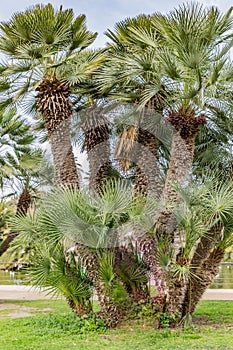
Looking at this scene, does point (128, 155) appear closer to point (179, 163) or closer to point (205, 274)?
point (179, 163)

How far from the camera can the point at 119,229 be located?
7.33 metres

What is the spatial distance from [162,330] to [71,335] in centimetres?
156

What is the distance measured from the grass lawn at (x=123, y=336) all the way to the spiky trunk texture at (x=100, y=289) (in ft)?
0.78

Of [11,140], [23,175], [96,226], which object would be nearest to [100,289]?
[96,226]

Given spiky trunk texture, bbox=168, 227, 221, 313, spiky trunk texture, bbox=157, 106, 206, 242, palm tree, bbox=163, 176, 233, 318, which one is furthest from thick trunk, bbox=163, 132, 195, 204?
spiky trunk texture, bbox=168, 227, 221, 313

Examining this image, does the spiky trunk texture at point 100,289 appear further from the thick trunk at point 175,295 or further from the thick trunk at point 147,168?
the thick trunk at point 147,168

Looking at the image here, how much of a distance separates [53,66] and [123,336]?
198 inches

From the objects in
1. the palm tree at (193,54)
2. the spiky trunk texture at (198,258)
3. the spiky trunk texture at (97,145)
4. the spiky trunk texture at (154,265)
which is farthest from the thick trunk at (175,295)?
the spiky trunk texture at (97,145)

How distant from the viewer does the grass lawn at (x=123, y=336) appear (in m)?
6.26

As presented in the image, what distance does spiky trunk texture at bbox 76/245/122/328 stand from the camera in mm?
7691

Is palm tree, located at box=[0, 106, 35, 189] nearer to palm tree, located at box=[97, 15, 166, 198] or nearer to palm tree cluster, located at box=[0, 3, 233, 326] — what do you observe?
palm tree cluster, located at box=[0, 3, 233, 326]

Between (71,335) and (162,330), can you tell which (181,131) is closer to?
(162,330)

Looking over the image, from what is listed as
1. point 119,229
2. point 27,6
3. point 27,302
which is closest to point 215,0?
point 27,6

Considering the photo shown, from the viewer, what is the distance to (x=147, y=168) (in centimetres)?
877
